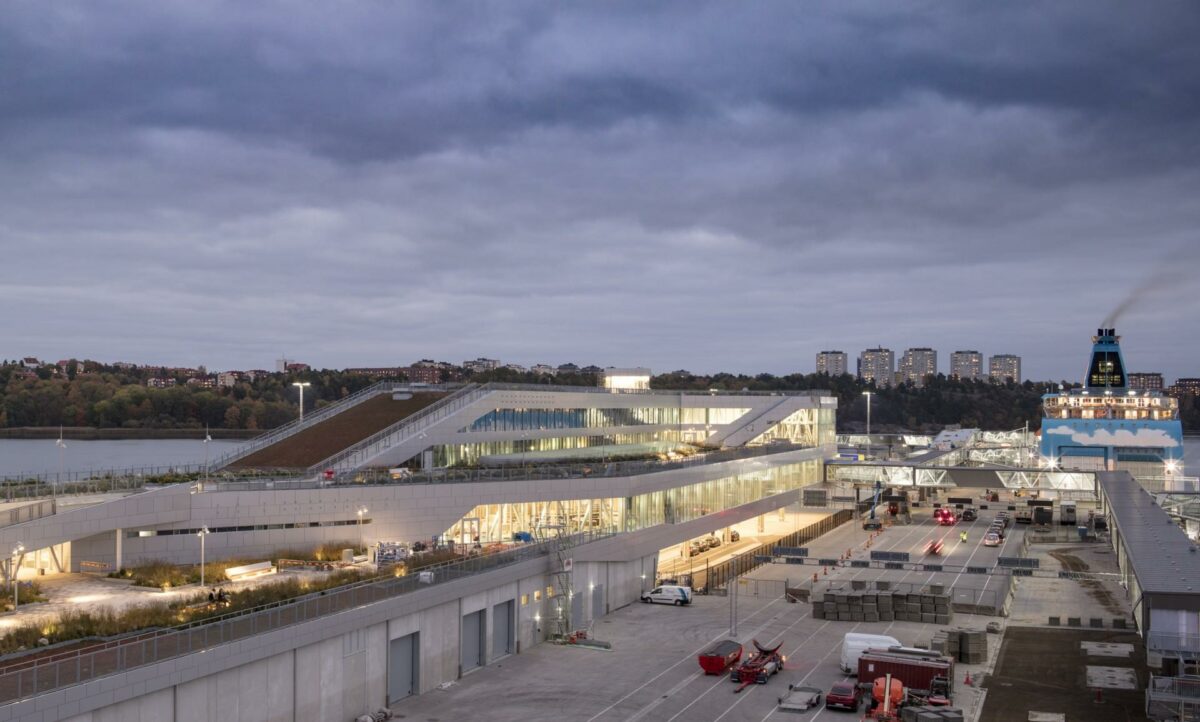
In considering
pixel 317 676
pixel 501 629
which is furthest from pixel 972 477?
pixel 317 676

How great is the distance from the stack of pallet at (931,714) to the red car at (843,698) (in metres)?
1.70

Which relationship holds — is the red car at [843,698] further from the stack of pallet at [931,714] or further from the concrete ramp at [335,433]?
the concrete ramp at [335,433]

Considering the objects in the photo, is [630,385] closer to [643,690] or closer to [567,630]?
[567,630]

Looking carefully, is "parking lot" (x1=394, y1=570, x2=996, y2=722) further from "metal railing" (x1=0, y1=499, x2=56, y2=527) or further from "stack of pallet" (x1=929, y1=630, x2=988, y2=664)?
"metal railing" (x1=0, y1=499, x2=56, y2=527)

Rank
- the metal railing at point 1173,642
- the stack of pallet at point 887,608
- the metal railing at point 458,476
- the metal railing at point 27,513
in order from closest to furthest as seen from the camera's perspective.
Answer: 1. the metal railing at point 1173,642
2. the metal railing at point 27,513
3. the metal railing at point 458,476
4. the stack of pallet at point 887,608

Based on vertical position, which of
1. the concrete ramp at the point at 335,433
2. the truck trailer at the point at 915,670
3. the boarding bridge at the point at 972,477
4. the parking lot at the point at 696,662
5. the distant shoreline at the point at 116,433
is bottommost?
the parking lot at the point at 696,662

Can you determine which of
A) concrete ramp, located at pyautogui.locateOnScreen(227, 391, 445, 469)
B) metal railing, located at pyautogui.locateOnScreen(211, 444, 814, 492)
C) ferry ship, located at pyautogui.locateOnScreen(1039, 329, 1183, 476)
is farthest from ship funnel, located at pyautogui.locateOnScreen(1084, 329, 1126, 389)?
concrete ramp, located at pyautogui.locateOnScreen(227, 391, 445, 469)

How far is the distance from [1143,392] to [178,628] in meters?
136

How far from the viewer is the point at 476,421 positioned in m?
68.2

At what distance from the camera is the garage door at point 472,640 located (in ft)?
133

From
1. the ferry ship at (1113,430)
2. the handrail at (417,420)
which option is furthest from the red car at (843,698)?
the ferry ship at (1113,430)

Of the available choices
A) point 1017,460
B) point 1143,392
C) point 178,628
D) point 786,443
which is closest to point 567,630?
point 178,628

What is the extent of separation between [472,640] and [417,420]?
83.6 feet

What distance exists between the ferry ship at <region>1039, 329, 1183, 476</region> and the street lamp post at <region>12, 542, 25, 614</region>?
115829 mm
